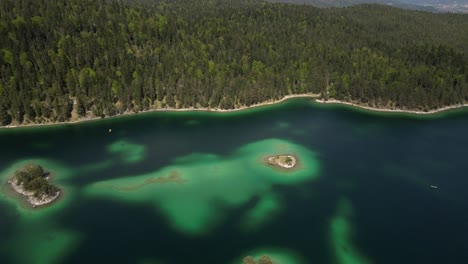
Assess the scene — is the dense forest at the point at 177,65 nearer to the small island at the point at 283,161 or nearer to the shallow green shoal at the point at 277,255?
the small island at the point at 283,161

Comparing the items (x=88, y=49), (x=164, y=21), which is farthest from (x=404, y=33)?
(x=88, y=49)

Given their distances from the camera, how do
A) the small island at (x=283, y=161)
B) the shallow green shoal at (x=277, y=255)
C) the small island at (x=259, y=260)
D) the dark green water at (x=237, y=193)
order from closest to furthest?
the small island at (x=259, y=260) < the shallow green shoal at (x=277, y=255) < the dark green water at (x=237, y=193) < the small island at (x=283, y=161)

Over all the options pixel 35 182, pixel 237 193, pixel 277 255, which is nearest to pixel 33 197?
pixel 35 182

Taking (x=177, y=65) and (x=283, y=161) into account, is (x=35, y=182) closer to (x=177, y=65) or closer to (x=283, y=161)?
(x=283, y=161)

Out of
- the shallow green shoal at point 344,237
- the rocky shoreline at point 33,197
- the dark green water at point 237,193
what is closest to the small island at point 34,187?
the rocky shoreline at point 33,197

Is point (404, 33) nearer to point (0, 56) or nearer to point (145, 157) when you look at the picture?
point (145, 157)

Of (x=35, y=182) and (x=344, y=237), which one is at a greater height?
(x=35, y=182)
